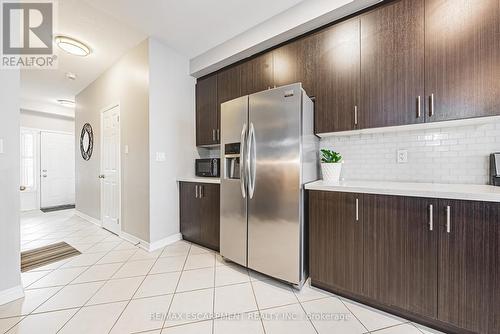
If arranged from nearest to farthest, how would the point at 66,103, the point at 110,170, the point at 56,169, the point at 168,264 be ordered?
the point at 168,264 < the point at 110,170 < the point at 66,103 < the point at 56,169

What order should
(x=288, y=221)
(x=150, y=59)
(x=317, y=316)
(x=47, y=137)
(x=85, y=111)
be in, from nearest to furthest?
(x=317, y=316)
(x=288, y=221)
(x=150, y=59)
(x=85, y=111)
(x=47, y=137)

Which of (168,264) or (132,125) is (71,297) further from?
(132,125)

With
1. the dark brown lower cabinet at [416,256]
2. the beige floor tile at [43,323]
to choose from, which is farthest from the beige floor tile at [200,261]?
the dark brown lower cabinet at [416,256]

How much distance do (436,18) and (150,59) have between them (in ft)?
9.45

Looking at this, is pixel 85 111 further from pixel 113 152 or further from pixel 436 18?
pixel 436 18

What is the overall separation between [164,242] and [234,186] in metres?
1.43

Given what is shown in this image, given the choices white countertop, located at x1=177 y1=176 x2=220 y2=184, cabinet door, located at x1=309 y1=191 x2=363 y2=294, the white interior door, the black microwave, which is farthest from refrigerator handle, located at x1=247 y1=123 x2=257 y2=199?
the white interior door

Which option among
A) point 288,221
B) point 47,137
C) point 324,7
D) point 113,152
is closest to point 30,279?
point 113,152

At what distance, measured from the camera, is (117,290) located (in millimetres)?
1757

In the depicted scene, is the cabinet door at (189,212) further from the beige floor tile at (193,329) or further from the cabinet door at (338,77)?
the cabinet door at (338,77)

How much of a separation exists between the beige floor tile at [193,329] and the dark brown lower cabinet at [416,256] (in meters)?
0.97

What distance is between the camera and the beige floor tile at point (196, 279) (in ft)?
5.91

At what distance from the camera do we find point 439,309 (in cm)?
127

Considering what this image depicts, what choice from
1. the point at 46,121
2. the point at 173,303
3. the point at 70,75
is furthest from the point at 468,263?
the point at 46,121
